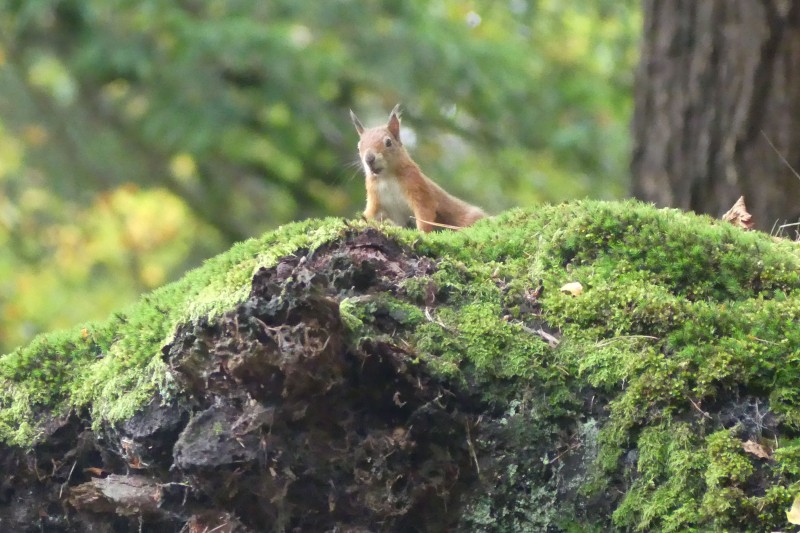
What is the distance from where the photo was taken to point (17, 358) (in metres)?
3.15

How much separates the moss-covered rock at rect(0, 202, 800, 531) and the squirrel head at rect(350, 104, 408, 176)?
6.82ft

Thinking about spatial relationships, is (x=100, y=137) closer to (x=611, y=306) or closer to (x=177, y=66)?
(x=177, y=66)

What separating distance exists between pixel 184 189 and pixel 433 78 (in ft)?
10.6

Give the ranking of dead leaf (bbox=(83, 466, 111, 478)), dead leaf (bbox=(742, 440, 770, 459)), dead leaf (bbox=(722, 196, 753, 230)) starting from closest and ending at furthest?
dead leaf (bbox=(742, 440, 770, 459)) < dead leaf (bbox=(83, 466, 111, 478)) < dead leaf (bbox=(722, 196, 753, 230))

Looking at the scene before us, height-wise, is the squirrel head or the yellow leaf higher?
the squirrel head

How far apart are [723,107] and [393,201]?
1.97 m

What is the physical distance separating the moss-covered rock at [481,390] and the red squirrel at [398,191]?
2000 millimetres

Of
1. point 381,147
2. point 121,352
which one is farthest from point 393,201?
point 121,352

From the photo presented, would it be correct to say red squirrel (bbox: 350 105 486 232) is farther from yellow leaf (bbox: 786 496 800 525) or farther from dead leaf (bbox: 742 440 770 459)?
yellow leaf (bbox: 786 496 800 525)

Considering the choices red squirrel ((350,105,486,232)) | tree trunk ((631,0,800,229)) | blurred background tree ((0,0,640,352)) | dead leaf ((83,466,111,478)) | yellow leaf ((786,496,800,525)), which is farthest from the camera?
blurred background tree ((0,0,640,352))

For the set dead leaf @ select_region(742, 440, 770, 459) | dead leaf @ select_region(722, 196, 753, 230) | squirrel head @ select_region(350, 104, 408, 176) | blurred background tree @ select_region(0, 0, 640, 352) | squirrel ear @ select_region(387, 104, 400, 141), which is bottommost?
dead leaf @ select_region(742, 440, 770, 459)

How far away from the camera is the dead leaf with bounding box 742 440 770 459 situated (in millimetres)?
2283

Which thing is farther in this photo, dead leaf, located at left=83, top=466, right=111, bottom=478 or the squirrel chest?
the squirrel chest

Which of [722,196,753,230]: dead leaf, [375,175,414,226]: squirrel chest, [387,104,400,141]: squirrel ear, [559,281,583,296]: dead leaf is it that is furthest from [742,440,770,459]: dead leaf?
[387,104,400,141]: squirrel ear
